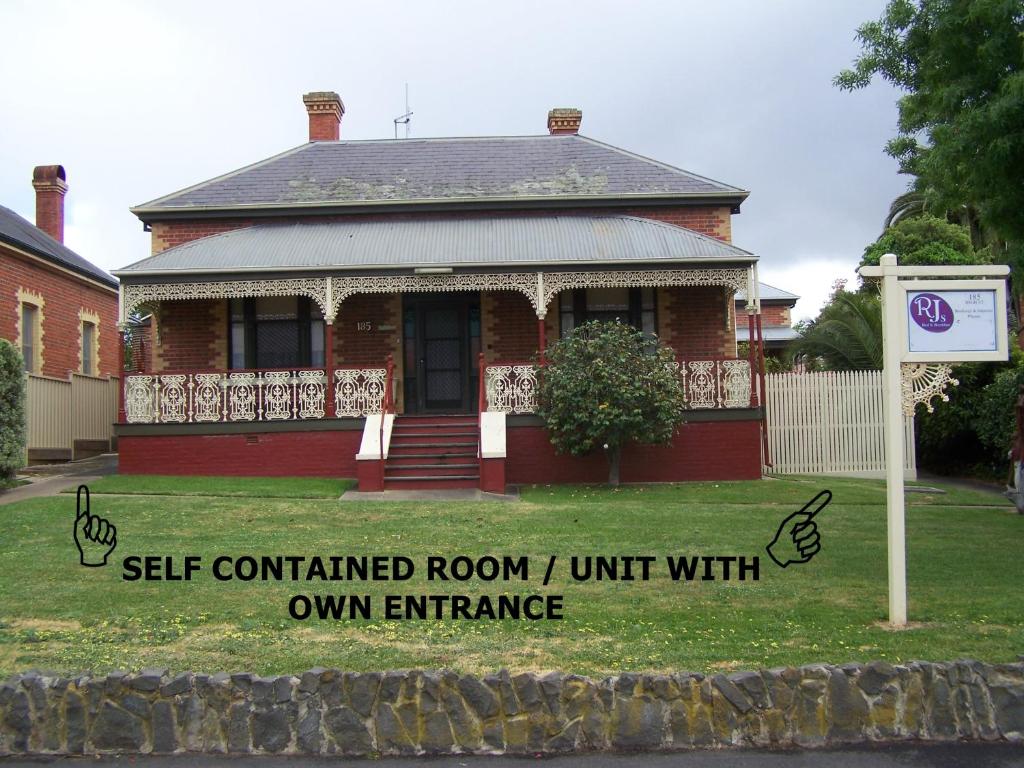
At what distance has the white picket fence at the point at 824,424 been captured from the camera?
18531 mm

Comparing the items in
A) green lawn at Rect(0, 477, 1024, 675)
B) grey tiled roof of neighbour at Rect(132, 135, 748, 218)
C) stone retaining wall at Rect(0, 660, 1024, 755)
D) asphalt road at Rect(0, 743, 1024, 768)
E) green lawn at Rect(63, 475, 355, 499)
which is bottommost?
asphalt road at Rect(0, 743, 1024, 768)

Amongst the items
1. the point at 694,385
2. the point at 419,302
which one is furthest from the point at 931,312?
the point at 419,302

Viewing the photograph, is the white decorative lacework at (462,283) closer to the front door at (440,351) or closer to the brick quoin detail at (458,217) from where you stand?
the front door at (440,351)

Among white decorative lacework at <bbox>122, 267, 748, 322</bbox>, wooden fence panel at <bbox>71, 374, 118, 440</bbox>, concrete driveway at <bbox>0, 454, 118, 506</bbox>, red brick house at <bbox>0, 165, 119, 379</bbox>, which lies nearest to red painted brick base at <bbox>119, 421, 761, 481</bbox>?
concrete driveway at <bbox>0, 454, 118, 506</bbox>

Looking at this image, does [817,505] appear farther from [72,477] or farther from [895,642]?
[72,477]

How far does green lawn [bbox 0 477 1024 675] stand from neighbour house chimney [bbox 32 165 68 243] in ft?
55.8

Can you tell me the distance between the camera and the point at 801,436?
731 inches

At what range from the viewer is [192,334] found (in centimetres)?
1912

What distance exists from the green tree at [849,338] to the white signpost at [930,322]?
605 inches

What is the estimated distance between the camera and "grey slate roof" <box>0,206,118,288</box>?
68.6 ft

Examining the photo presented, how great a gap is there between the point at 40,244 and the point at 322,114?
7203mm

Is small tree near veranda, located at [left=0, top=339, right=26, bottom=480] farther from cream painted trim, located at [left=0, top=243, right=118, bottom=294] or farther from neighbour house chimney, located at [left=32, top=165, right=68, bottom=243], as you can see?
neighbour house chimney, located at [left=32, top=165, right=68, bottom=243]

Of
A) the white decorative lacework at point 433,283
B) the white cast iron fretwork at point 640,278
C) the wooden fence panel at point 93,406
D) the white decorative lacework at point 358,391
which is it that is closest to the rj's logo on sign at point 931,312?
the white cast iron fretwork at point 640,278

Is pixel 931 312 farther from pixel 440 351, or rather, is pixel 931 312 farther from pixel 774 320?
pixel 774 320
